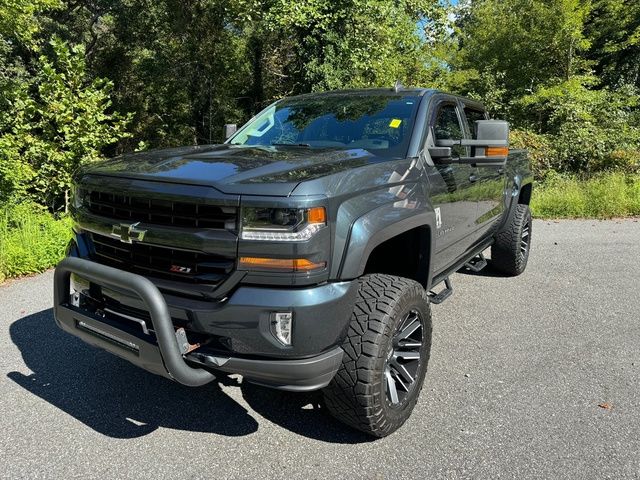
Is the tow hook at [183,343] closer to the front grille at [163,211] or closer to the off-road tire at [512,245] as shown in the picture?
the front grille at [163,211]

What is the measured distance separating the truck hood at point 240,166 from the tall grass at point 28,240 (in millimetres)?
3417

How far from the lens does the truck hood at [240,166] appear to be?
225 centimetres

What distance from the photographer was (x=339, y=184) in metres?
2.36

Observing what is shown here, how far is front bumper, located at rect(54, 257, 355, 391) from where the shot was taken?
7.10 feet

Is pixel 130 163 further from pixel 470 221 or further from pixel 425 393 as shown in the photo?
pixel 470 221

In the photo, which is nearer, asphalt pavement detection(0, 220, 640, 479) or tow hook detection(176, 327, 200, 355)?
tow hook detection(176, 327, 200, 355)

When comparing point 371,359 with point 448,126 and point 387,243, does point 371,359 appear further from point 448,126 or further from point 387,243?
point 448,126

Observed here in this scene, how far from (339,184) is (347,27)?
10373 millimetres

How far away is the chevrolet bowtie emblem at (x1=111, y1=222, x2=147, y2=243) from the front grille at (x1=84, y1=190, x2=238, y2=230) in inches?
1.8

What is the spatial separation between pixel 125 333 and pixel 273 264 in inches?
32.3

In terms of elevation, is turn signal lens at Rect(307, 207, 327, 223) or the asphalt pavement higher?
turn signal lens at Rect(307, 207, 327, 223)

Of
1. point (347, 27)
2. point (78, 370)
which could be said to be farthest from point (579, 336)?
point (347, 27)

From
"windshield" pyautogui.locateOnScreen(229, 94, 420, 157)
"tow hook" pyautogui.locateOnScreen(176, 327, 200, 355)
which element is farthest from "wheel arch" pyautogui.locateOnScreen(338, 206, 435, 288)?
"tow hook" pyautogui.locateOnScreen(176, 327, 200, 355)

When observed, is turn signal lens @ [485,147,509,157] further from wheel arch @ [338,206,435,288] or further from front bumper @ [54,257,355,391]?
front bumper @ [54,257,355,391]
